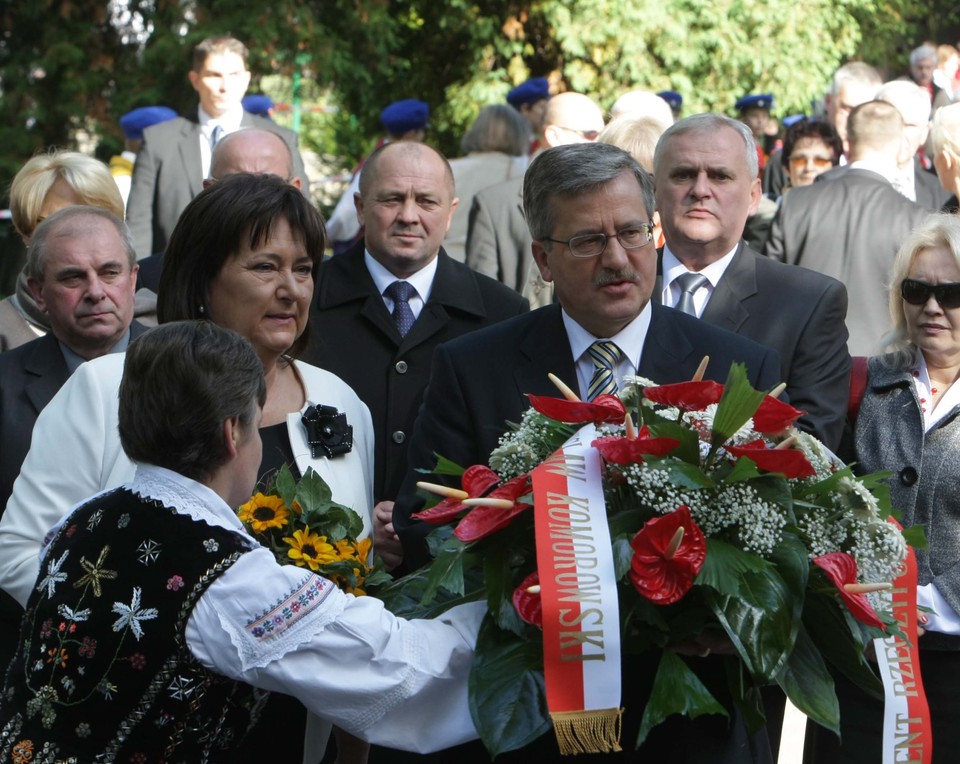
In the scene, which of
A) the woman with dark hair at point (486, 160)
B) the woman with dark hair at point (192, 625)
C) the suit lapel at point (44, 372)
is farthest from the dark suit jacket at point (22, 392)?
the woman with dark hair at point (486, 160)

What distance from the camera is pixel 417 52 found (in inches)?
671

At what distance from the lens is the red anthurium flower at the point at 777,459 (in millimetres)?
2756

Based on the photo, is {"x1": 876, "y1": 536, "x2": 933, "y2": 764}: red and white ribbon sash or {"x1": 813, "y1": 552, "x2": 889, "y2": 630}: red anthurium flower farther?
{"x1": 876, "y1": 536, "x2": 933, "y2": 764}: red and white ribbon sash

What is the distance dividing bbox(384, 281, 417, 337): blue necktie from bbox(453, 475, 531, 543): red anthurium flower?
2521mm

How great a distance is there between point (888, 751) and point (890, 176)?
4.91m

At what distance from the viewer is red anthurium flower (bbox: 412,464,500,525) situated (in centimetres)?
294

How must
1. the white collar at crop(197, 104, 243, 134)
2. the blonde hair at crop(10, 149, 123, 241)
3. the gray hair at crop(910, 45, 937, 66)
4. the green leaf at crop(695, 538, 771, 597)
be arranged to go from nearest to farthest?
the green leaf at crop(695, 538, 771, 597) < the blonde hair at crop(10, 149, 123, 241) < the white collar at crop(197, 104, 243, 134) < the gray hair at crop(910, 45, 937, 66)

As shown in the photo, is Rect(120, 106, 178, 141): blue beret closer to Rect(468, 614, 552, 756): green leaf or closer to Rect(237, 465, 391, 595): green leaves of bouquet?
Rect(237, 465, 391, 595): green leaves of bouquet

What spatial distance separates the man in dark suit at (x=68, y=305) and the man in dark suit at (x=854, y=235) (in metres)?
3.48

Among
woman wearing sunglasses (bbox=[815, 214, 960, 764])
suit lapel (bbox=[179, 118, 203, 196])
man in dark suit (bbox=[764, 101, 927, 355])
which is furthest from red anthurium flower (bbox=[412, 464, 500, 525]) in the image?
suit lapel (bbox=[179, 118, 203, 196])

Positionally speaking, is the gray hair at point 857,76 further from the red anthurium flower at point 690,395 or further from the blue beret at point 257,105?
the red anthurium flower at point 690,395

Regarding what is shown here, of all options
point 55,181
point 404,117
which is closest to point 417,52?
point 404,117

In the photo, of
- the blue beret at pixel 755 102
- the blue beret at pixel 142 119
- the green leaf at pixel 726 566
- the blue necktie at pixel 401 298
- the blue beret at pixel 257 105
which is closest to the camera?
the green leaf at pixel 726 566

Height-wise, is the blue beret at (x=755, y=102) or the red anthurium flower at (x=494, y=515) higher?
the blue beret at (x=755, y=102)
